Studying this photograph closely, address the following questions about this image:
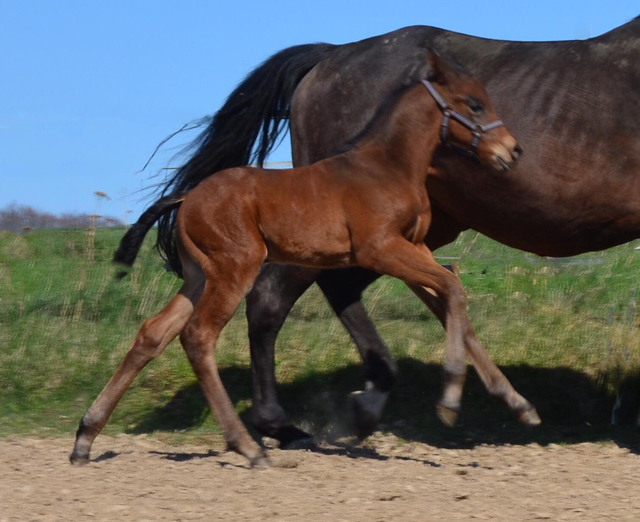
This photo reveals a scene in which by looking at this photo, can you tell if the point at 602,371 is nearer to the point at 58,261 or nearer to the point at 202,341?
the point at 202,341

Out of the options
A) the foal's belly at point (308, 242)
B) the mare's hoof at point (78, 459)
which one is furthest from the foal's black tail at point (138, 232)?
the mare's hoof at point (78, 459)

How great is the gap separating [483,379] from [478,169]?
120 cm

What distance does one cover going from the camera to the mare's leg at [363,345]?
5012 millimetres

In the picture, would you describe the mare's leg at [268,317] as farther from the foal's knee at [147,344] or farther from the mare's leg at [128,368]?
the foal's knee at [147,344]

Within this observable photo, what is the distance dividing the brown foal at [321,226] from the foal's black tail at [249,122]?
123 cm

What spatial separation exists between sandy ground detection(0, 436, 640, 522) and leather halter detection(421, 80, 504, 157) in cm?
157

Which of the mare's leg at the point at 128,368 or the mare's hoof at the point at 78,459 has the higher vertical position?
the mare's leg at the point at 128,368

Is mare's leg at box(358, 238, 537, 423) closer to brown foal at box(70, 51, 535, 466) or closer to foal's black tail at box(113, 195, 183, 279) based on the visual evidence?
brown foal at box(70, 51, 535, 466)

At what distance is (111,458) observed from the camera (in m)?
4.55

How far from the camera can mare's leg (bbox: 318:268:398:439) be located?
5.01 m

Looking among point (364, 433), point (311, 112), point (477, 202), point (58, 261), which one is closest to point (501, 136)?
point (477, 202)

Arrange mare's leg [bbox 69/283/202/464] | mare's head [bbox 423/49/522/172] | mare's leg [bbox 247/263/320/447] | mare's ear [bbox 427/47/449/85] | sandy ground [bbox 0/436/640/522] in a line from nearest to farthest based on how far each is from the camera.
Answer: sandy ground [bbox 0/436/640/522] → mare's leg [bbox 69/283/202/464] → mare's head [bbox 423/49/522/172] → mare's ear [bbox 427/47/449/85] → mare's leg [bbox 247/263/320/447]

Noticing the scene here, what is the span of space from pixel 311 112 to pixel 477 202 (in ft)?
3.83

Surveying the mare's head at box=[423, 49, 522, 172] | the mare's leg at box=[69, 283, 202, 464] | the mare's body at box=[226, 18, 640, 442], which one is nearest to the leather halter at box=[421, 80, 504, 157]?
the mare's head at box=[423, 49, 522, 172]
